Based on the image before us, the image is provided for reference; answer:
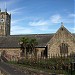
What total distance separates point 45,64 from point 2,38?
34.6m

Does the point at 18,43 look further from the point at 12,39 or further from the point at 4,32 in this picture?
the point at 4,32

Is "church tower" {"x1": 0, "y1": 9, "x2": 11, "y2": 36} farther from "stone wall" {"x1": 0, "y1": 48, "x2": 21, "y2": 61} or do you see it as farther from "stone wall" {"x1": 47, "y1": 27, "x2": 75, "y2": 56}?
"stone wall" {"x1": 47, "y1": 27, "x2": 75, "y2": 56}

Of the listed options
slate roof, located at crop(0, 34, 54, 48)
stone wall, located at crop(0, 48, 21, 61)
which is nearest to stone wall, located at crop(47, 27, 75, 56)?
slate roof, located at crop(0, 34, 54, 48)

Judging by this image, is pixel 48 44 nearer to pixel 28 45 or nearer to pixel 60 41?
pixel 60 41

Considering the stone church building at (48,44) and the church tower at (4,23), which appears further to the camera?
the church tower at (4,23)

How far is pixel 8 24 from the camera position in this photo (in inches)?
3546

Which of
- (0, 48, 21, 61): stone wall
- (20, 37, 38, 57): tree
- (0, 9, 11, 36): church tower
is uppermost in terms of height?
(0, 9, 11, 36): church tower

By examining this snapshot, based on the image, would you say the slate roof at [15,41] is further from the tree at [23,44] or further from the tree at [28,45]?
the tree at [28,45]

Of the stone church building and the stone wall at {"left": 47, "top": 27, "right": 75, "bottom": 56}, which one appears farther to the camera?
the stone church building

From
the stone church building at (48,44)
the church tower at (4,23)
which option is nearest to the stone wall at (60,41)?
the stone church building at (48,44)

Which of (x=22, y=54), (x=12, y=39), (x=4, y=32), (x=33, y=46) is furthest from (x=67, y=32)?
(x=4, y=32)

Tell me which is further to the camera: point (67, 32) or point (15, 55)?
point (15, 55)

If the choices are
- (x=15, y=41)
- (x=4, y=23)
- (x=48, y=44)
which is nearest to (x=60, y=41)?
(x=48, y=44)

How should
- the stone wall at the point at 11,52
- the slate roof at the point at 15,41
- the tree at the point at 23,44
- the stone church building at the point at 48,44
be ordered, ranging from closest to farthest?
the stone church building at the point at 48,44
the tree at the point at 23,44
the stone wall at the point at 11,52
the slate roof at the point at 15,41
